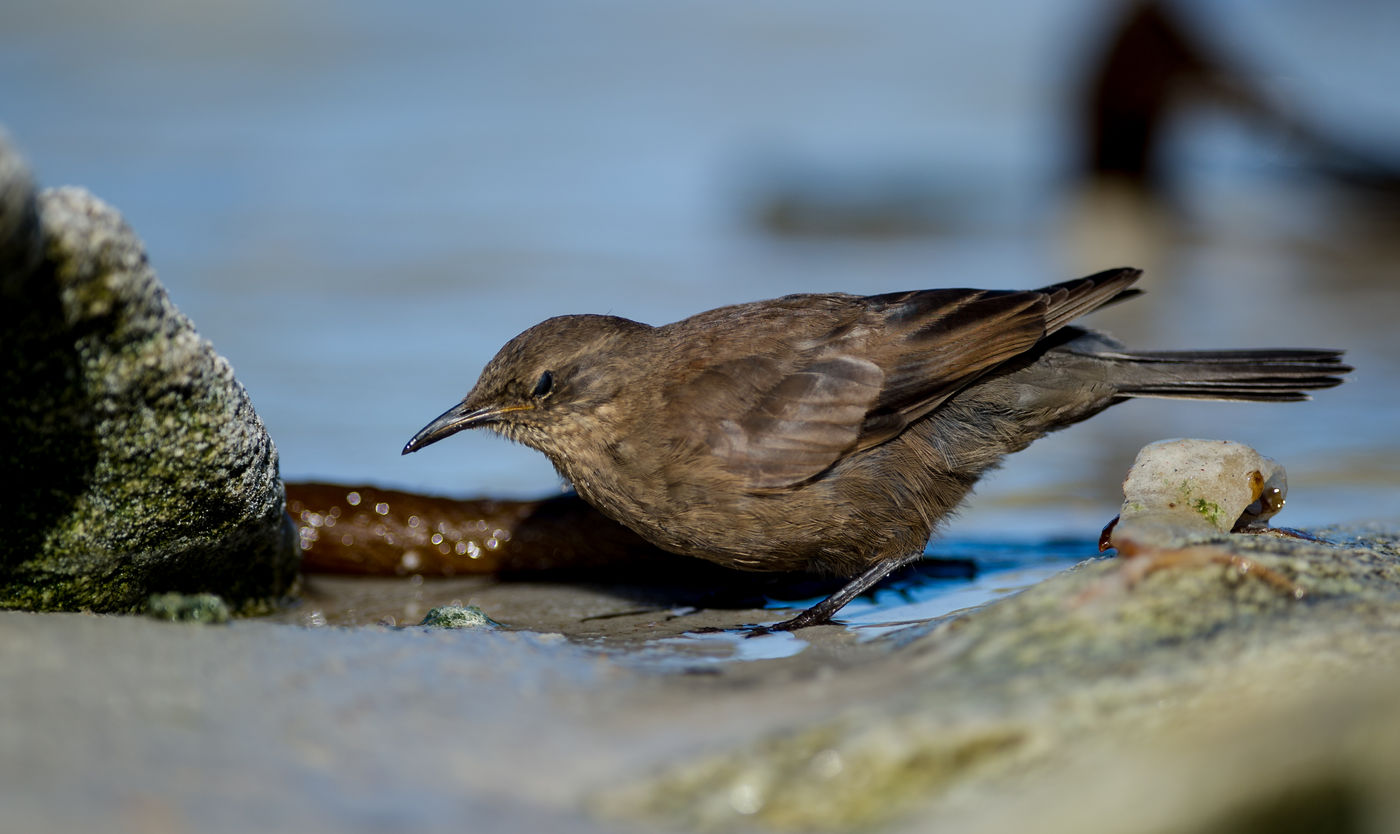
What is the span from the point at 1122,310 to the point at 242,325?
6450 mm

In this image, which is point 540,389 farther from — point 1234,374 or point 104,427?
point 1234,374

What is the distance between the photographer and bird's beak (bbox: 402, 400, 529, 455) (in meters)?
5.00

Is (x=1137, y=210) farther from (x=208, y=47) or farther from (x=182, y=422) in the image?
(x=208, y=47)

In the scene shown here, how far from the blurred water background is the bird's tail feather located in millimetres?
852

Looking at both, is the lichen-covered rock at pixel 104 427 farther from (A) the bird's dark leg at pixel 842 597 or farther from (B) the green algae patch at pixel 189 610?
(A) the bird's dark leg at pixel 842 597

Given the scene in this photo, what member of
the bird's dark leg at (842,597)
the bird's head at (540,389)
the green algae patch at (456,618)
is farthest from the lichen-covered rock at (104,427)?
the bird's dark leg at (842,597)

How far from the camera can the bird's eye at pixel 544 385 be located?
198 inches

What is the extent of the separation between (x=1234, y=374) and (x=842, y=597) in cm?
189

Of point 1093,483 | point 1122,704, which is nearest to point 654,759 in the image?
point 1122,704

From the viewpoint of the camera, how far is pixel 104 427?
11.9 ft

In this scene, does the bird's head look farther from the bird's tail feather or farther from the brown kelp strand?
the bird's tail feather

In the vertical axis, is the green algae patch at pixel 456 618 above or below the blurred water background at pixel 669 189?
below

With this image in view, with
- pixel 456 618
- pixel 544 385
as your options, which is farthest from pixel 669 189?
pixel 456 618

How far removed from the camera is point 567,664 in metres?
3.63
